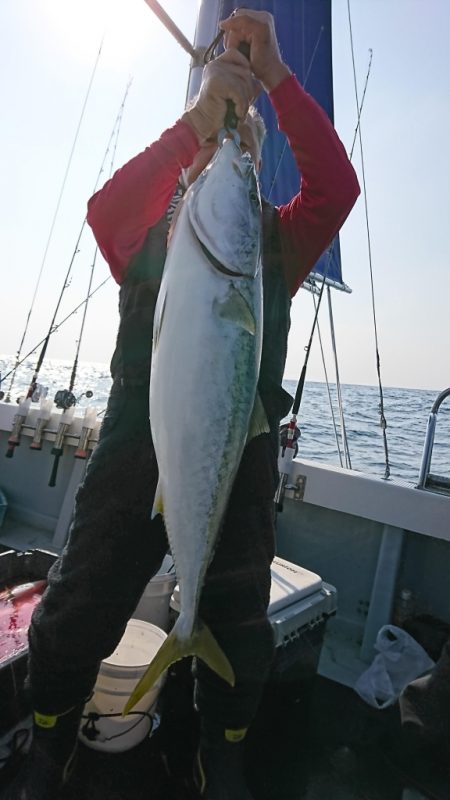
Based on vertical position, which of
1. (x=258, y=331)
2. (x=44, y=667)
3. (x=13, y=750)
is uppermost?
(x=258, y=331)

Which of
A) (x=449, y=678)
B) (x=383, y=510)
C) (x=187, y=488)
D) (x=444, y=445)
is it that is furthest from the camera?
(x=444, y=445)

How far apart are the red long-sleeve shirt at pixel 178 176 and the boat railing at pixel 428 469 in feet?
6.13

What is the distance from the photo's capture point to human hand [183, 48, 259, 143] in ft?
4.78

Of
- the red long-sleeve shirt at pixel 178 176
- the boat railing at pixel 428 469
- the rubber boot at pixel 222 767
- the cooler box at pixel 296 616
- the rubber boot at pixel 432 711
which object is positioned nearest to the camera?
the red long-sleeve shirt at pixel 178 176

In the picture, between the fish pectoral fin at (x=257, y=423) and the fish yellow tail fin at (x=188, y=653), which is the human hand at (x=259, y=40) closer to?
the fish pectoral fin at (x=257, y=423)

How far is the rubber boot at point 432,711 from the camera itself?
7.18 feet

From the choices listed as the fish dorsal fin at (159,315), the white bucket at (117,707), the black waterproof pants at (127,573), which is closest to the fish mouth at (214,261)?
the fish dorsal fin at (159,315)

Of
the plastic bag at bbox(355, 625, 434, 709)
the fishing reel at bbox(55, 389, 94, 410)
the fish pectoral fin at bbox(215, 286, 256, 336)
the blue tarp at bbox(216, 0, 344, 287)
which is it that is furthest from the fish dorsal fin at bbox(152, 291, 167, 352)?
the blue tarp at bbox(216, 0, 344, 287)

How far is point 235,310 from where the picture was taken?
1.38 m

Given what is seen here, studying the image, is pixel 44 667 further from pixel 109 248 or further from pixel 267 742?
pixel 109 248

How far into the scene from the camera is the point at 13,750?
6.44 feet

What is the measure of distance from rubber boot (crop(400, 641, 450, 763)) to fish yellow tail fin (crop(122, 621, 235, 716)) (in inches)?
47.8

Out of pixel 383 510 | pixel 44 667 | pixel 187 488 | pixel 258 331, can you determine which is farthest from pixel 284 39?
pixel 44 667

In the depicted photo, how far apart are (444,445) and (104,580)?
49.1 feet
